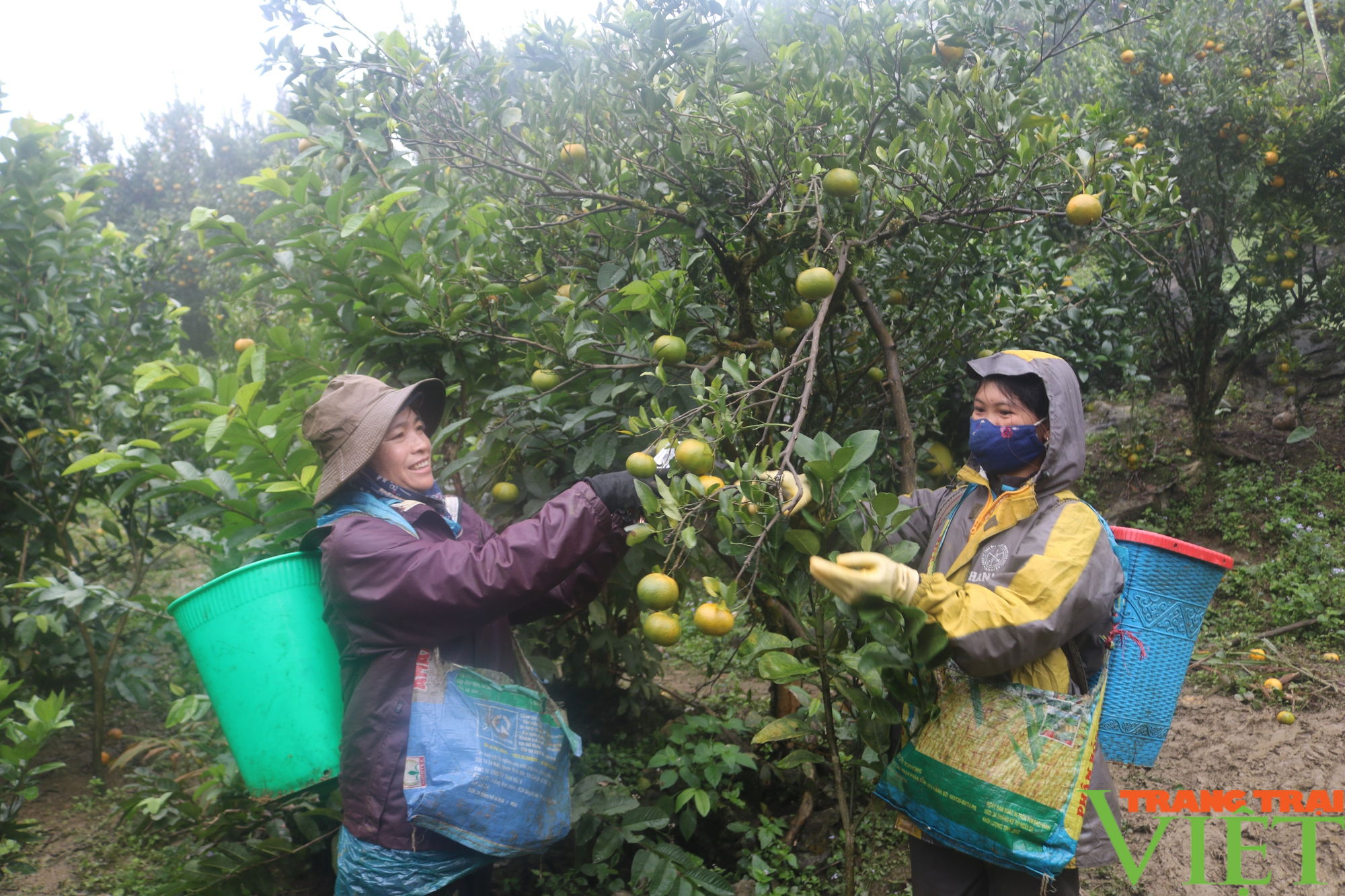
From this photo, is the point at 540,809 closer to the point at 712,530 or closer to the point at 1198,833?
the point at 712,530

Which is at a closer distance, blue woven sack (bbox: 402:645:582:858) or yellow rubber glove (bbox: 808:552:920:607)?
yellow rubber glove (bbox: 808:552:920:607)

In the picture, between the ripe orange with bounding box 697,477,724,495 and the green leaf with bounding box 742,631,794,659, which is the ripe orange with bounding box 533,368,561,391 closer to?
the ripe orange with bounding box 697,477,724,495

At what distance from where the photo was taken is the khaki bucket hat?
5.70ft

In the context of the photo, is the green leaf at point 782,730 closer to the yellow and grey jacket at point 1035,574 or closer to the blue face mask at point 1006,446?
the yellow and grey jacket at point 1035,574

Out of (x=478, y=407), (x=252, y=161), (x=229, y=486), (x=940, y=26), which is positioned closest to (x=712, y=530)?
(x=478, y=407)

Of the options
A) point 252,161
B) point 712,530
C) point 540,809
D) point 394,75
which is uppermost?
point 252,161

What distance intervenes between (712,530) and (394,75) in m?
1.51

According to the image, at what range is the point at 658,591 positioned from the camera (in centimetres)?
158

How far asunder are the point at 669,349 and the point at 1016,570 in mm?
828

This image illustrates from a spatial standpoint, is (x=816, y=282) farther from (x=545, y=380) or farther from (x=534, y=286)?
(x=534, y=286)

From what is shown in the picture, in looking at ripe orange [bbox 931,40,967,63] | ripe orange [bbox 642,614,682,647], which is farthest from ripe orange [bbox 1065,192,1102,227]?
ripe orange [bbox 642,614,682,647]

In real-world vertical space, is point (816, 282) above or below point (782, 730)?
above

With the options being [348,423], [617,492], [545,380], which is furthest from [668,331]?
[348,423]

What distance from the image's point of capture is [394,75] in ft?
7.63
